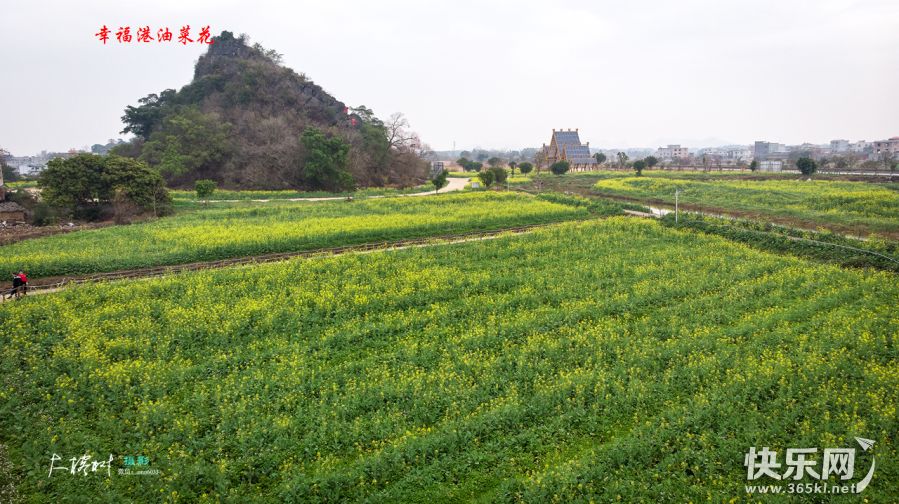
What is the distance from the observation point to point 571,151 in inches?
2985

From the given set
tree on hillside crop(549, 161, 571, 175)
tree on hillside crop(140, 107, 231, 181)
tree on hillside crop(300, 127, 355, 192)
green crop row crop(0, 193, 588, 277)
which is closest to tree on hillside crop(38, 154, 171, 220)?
green crop row crop(0, 193, 588, 277)

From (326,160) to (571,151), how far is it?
42120mm

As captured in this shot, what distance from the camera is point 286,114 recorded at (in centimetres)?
5991

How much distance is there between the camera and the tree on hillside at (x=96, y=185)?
30.4 metres

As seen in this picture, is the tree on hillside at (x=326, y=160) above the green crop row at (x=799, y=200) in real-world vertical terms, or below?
above

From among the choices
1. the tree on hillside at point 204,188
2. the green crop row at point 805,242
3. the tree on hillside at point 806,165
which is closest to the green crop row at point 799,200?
the green crop row at point 805,242

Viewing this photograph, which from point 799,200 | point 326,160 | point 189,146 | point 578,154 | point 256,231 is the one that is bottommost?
point 256,231

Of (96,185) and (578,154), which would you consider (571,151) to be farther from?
(96,185)

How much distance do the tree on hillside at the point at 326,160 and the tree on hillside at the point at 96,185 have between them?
17052 mm

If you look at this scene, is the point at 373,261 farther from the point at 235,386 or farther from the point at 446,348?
the point at 235,386

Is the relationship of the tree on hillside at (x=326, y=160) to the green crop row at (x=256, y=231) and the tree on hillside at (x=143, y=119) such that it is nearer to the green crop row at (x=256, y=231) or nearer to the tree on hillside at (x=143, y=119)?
the green crop row at (x=256, y=231)

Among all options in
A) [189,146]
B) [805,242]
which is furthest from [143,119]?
[805,242]

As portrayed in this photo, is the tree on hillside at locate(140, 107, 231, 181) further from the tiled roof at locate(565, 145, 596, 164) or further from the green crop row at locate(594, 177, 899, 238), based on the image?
the tiled roof at locate(565, 145, 596, 164)

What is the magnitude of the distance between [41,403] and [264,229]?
1712cm
